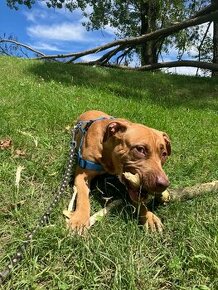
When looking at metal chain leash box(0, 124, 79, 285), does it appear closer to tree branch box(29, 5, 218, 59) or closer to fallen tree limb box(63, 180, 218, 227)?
fallen tree limb box(63, 180, 218, 227)

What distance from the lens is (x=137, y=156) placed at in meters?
4.32

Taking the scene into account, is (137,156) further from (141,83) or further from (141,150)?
(141,83)

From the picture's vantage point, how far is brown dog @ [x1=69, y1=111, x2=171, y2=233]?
4.09 meters

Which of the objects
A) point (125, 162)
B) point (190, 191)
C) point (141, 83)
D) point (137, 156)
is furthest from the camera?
point (141, 83)

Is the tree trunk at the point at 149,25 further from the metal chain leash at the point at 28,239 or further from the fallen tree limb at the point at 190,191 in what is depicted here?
the metal chain leash at the point at 28,239

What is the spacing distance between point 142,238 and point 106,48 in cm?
1262

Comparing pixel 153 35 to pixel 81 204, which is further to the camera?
pixel 153 35

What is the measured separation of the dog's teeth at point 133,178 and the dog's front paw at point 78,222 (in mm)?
512

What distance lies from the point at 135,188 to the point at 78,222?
61 centimetres

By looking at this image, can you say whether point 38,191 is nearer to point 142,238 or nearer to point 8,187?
point 8,187

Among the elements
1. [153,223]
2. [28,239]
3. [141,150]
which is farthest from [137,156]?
[28,239]

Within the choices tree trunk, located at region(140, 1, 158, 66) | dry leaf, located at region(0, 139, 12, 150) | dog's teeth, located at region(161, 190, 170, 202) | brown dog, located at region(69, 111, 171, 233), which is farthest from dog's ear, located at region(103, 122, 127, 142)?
tree trunk, located at region(140, 1, 158, 66)

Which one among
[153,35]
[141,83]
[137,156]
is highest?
[153,35]

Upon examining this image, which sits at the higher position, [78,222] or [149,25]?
[149,25]
